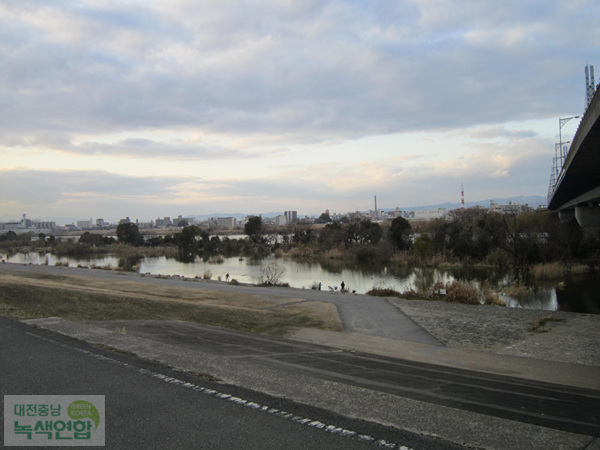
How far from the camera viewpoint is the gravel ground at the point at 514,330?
11.5m

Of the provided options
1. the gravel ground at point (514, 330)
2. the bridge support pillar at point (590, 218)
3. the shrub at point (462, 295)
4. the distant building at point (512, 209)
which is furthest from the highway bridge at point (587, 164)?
the distant building at point (512, 209)

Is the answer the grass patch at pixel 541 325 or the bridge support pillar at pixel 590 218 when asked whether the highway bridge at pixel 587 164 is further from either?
the grass patch at pixel 541 325

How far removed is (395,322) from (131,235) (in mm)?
86742

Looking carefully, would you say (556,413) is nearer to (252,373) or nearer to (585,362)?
(252,373)

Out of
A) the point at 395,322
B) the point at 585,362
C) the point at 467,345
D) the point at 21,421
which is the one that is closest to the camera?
the point at 21,421

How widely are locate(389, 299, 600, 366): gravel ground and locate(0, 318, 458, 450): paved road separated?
26.8 feet

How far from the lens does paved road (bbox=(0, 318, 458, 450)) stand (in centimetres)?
471

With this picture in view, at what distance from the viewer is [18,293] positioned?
17250 millimetres

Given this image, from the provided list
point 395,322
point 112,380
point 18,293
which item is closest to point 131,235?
point 18,293

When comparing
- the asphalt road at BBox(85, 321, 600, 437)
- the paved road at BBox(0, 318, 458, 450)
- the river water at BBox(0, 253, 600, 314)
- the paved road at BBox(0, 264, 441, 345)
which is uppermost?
the paved road at BBox(0, 318, 458, 450)

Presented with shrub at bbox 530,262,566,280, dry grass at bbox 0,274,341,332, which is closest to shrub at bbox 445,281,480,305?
dry grass at bbox 0,274,341,332

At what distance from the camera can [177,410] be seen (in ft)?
18.0

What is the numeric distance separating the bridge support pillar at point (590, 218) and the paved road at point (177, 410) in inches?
1939

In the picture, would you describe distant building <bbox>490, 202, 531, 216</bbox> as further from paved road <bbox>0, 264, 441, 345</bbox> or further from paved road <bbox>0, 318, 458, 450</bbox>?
paved road <bbox>0, 318, 458, 450</bbox>
